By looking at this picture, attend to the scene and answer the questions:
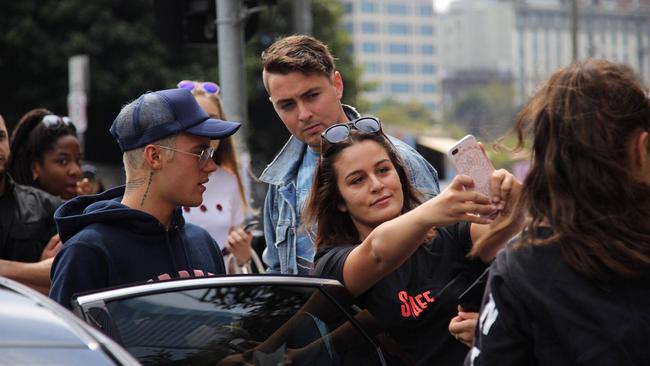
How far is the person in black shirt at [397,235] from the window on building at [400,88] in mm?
167616

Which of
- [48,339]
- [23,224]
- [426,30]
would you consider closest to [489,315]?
[48,339]

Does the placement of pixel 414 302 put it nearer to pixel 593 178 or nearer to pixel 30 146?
pixel 593 178

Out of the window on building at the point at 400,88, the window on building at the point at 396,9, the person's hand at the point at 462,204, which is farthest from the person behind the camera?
the window on building at the point at 400,88

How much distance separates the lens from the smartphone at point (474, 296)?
267 cm

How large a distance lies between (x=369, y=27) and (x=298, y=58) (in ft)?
530

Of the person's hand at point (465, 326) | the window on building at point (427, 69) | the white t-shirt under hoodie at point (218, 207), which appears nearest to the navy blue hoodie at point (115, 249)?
the person's hand at point (465, 326)

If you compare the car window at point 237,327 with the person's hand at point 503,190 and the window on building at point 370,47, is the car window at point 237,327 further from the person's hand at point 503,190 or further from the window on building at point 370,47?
the window on building at point 370,47

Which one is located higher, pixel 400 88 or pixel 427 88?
pixel 400 88

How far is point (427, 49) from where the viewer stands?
6786 inches

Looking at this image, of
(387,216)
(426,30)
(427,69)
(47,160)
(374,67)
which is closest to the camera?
(387,216)

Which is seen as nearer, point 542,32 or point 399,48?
point 399,48

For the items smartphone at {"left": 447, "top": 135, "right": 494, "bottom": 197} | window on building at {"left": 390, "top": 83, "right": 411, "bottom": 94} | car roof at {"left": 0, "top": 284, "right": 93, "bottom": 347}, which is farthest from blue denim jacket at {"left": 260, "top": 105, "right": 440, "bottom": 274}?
window on building at {"left": 390, "top": 83, "right": 411, "bottom": 94}

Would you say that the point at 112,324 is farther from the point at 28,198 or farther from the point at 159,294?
the point at 28,198

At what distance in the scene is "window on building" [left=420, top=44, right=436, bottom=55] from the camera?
17138 centimetres
